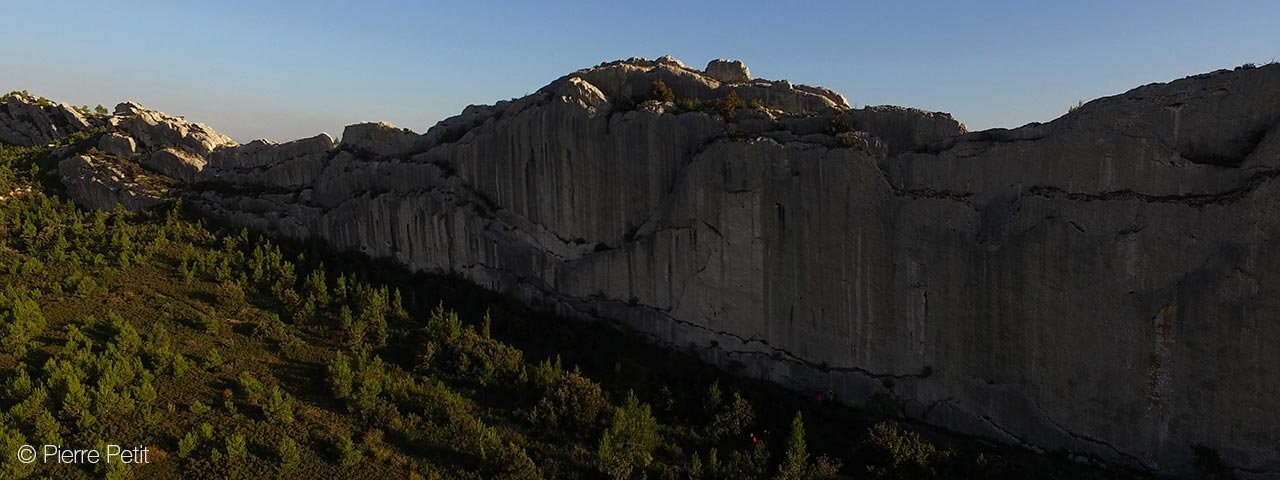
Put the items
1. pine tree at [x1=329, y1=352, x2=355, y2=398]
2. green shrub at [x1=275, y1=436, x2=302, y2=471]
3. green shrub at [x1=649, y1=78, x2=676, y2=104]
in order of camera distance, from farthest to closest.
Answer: green shrub at [x1=649, y1=78, x2=676, y2=104], pine tree at [x1=329, y1=352, x2=355, y2=398], green shrub at [x1=275, y1=436, x2=302, y2=471]

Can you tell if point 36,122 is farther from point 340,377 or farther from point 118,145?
point 340,377

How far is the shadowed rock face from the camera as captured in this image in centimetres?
1332

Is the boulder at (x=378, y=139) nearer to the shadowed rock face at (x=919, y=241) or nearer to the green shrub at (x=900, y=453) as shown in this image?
the shadowed rock face at (x=919, y=241)

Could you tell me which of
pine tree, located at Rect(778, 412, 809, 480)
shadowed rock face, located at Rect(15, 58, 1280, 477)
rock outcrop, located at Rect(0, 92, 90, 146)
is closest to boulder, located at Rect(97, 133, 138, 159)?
rock outcrop, located at Rect(0, 92, 90, 146)

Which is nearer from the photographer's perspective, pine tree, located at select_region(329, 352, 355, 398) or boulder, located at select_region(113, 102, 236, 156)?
pine tree, located at select_region(329, 352, 355, 398)

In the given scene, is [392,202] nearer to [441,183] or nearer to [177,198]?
[441,183]

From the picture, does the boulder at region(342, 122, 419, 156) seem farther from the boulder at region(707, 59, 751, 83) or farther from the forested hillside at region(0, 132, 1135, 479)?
the boulder at region(707, 59, 751, 83)

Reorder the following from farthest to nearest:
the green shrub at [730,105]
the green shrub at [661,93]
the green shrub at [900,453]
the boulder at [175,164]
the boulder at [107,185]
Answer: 1. the boulder at [175,164]
2. the boulder at [107,185]
3. the green shrub at [661,93]
4. the green shrub at [730,105]
5. the green shrub at [900,453]

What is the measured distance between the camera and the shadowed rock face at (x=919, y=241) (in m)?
13.3

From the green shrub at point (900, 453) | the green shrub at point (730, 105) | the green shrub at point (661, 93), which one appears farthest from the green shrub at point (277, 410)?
the green shrub at point (730, 105)

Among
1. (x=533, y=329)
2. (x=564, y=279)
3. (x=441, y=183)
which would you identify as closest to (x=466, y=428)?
(x=533, y=329)

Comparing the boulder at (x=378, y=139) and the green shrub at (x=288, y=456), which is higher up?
the boulder at (x=378, y=139)

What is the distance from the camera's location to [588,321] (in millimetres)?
22016

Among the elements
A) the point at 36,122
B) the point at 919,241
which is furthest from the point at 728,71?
the point at 36,122
